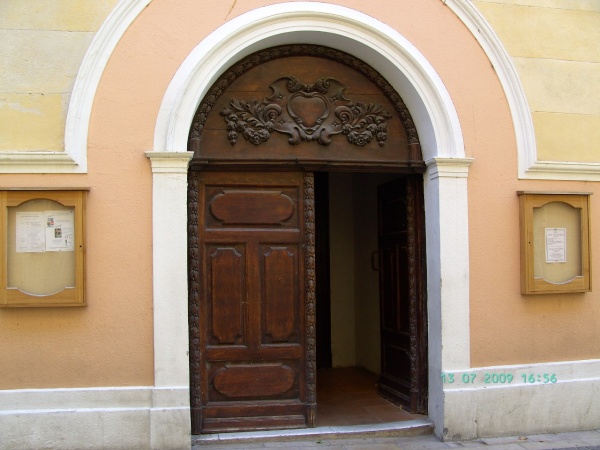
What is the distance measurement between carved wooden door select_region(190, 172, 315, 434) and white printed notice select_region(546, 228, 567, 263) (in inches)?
88.0

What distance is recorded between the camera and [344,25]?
5.71 meters

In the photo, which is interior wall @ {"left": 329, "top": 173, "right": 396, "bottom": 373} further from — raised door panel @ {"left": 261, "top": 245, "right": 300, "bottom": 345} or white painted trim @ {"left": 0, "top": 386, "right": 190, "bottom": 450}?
white painted trim @ {"left": 0, "top": 386, "right": 190, "bottom": 450}

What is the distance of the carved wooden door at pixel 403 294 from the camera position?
6.21m

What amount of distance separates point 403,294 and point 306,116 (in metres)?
2.08

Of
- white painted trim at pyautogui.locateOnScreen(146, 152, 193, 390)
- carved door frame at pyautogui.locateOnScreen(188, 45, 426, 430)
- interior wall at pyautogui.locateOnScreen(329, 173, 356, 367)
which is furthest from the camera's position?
interior wall at pyautogui.locateOnScreen(329, 173, 356, 367)

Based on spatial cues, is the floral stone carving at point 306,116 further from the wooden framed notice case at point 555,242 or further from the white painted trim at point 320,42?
the wooden framed notice case at point 555,242

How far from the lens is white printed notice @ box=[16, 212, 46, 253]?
5.25 m

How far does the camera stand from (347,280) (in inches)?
346

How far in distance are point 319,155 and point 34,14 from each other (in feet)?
8.63

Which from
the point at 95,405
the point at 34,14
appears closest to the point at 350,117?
the point at 34,14

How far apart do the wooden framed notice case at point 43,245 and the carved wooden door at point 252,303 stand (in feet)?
3.31

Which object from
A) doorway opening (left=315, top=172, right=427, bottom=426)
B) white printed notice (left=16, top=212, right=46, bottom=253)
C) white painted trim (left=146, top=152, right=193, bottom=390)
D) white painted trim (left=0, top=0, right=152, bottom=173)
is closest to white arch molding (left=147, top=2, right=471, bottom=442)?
white painted trim (left=146, top=152, right=193, bottom=390)

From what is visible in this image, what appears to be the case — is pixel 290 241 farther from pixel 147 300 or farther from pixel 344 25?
pixel 344 25

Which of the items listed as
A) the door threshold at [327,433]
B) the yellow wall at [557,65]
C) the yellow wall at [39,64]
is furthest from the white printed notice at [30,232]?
the yellow wall at [557,65]
